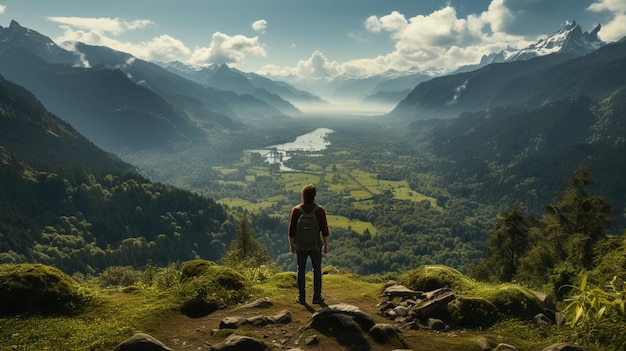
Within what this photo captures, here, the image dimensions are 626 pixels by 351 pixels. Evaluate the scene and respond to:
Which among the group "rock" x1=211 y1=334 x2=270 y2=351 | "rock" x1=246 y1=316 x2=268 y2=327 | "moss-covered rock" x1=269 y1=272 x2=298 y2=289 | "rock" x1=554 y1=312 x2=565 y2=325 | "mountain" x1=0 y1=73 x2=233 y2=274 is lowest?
"mountain" x1=0 y1=73 x2=233 y2=274

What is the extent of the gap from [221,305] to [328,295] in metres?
5.25

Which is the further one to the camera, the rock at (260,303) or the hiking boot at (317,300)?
the hiking boot at (317,300)

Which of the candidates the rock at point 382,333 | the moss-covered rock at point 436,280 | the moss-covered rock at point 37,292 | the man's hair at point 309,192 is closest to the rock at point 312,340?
the rock at point 382,333

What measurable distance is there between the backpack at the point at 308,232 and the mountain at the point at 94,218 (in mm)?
139535

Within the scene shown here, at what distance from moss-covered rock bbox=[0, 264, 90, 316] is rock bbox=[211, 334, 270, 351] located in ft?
19.3

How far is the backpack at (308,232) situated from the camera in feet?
47.8

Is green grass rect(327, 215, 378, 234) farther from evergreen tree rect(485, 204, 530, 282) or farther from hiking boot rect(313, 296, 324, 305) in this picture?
hiking boot rect(313, 296, 324, 305)

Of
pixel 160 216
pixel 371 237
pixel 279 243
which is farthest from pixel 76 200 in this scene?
pixel 371 237

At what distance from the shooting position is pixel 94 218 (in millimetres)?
166125

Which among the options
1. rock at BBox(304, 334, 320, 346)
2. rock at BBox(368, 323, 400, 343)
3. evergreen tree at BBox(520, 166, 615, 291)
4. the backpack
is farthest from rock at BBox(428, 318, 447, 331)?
evergreen tree at BBox(520, 166, 615, 291)

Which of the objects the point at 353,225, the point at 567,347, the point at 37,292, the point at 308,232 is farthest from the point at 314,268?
the point at 353,225

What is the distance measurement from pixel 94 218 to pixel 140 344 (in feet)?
605

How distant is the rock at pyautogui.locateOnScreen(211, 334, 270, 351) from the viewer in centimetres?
1033

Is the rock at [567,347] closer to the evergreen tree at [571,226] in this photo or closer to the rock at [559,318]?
the rock at [559,318]
